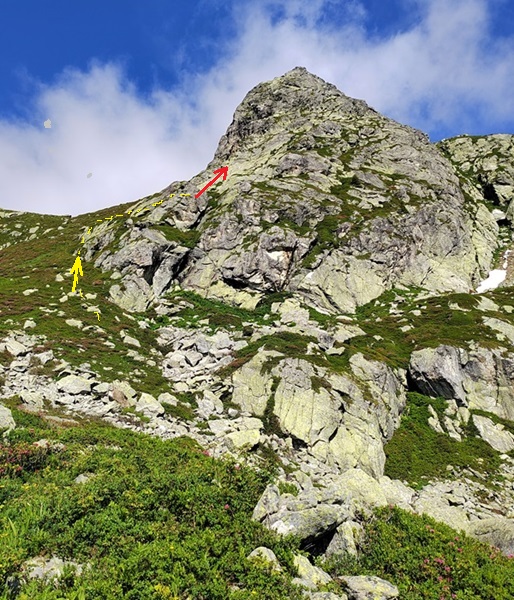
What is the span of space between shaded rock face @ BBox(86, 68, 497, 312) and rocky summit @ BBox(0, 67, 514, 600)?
404 millimetres

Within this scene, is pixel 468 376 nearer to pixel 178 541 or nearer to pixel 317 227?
pixel 317 227

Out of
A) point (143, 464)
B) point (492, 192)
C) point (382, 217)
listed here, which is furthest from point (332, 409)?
point (492, 192)

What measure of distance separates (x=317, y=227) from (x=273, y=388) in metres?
35.9

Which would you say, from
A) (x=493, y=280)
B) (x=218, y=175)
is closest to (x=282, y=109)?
(x=218, y=175)

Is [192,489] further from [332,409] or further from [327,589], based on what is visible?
[332,409]

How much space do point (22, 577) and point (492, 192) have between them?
112m

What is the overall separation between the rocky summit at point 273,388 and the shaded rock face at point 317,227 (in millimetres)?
404

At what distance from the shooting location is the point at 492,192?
95250 mm

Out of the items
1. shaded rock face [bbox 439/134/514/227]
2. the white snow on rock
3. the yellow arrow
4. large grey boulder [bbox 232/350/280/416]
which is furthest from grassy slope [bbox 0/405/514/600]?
shaded rock face [bbox 439/134/514/227]

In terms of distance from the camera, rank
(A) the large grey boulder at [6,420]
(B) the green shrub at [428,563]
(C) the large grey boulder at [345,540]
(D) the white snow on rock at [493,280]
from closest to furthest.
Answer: (B) the green shrub at [428,563] → (C) the large grey boulder at [345,540] → (A) the large grey boulder at [6,420] → (D) the white snow on rock at [493,280]

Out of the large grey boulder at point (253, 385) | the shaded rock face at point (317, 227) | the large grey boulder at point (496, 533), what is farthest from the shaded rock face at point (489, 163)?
the large grey boulder at point (496, 533)

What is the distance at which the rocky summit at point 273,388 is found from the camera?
8883mm

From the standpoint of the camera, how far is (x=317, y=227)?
57.8 metres

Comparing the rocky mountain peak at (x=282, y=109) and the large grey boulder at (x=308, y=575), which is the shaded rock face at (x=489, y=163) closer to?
the rocky mountain peak at (x=282, y=109)
